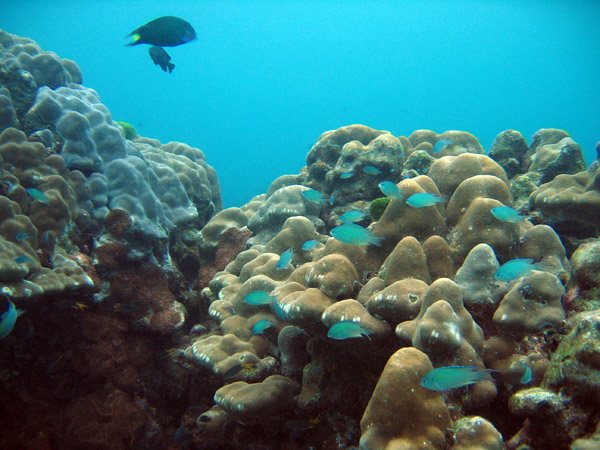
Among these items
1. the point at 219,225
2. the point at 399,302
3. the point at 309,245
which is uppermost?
the point at 219,225

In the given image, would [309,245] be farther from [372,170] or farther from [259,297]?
[372,170]

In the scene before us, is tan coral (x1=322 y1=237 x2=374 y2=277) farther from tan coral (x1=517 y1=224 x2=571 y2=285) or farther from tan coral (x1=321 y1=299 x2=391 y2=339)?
tan coral (x1=517 y1=224 x2=571 y2=285)

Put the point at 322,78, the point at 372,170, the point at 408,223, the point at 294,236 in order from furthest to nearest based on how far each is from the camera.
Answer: the point at 322,78 < the point at 372,170 < the point at 294,236 < the point at 408,223

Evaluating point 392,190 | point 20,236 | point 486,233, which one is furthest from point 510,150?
point 20,236

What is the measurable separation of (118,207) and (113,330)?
214 cm

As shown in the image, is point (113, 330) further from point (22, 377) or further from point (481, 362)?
point (481, 362)

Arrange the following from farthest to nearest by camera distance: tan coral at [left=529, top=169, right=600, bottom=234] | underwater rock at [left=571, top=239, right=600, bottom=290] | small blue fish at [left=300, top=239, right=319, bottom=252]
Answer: small blue fish at [left=300, top=239, right=319, bottom=252], tan coral at [left=529, top=169, right=600, bottom=234], underwater rock at [left=571, top=239, right=600, bottom=290]

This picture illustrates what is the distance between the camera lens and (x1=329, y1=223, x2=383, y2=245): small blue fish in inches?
150

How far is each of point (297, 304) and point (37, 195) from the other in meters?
4.25

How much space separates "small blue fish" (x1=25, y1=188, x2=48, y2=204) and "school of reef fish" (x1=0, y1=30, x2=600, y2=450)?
0.07 feet

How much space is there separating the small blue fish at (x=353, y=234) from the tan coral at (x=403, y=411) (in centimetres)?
169

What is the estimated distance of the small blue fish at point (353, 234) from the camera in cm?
381

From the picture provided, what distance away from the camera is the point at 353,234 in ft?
12.6

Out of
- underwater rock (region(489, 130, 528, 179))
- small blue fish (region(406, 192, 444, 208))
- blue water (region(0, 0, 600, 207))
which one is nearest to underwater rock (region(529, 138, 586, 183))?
underwater rock (region(489, 130, 528, 179))
